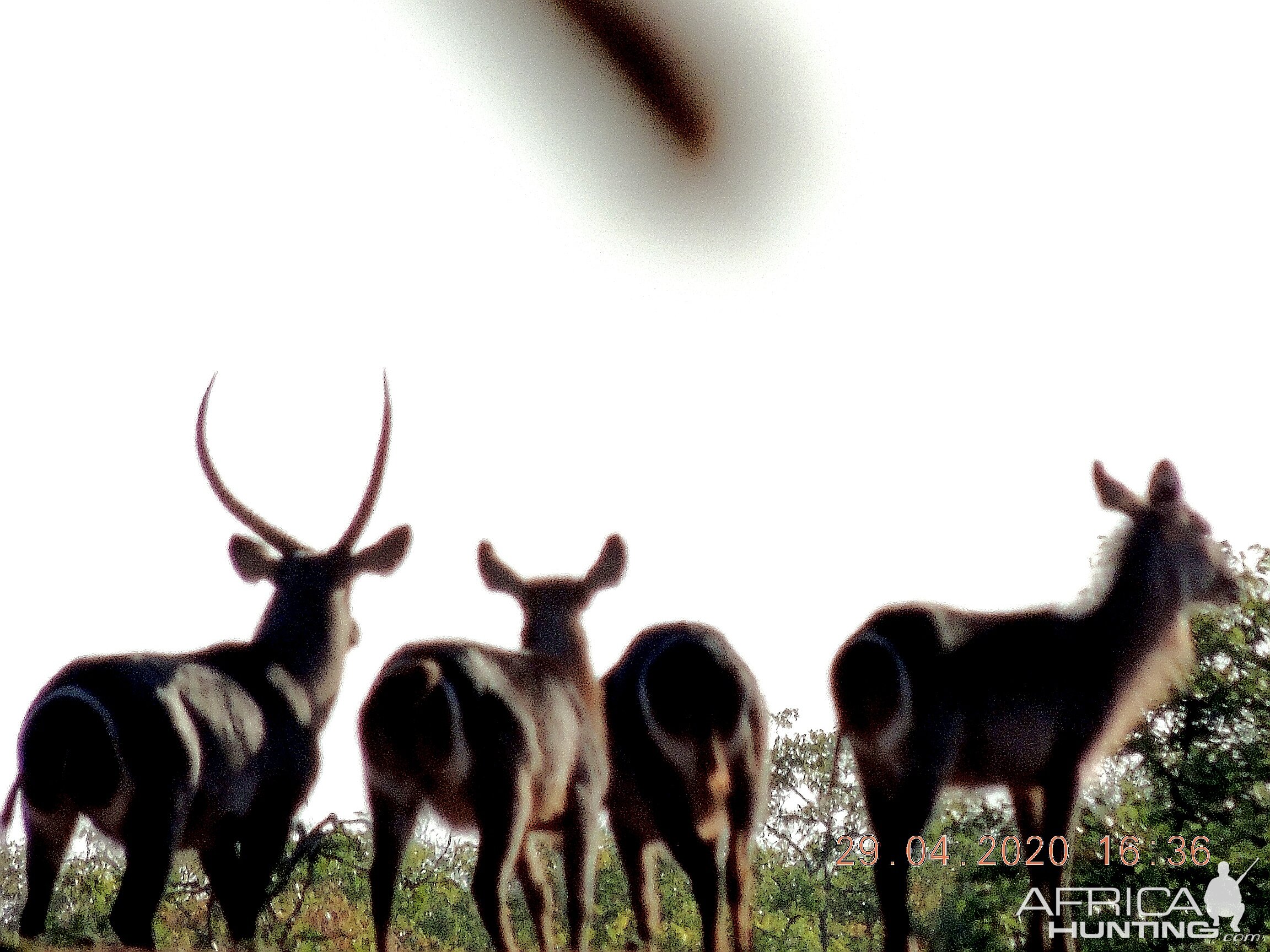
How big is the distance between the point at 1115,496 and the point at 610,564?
2773 millimetres

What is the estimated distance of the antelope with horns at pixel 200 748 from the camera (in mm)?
6367

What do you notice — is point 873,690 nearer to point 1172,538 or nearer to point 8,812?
point 1172,538

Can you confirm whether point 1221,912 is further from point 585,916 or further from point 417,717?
point 417,717

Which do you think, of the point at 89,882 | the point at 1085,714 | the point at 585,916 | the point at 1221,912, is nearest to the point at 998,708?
the point at 1085,714

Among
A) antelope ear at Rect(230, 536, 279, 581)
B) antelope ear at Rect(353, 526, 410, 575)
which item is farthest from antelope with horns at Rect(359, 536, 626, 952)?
antelope ear at Rect(230, 536, 279, 581)

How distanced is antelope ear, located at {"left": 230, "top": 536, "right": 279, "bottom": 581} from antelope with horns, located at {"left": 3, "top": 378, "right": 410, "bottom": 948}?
5.5 inches

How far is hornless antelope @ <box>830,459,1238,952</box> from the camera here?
271 inches

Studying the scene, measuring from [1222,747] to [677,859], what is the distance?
7.31m

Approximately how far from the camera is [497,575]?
29.6ft

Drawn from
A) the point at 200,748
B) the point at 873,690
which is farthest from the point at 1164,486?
the point at 200,748

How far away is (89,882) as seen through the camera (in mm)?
14492

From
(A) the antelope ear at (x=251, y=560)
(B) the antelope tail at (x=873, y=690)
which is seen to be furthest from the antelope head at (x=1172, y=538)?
(A) the antelope ear at (x=251, y=560)

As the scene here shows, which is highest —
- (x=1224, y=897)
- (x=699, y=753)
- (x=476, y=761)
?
(x=699, y=753)

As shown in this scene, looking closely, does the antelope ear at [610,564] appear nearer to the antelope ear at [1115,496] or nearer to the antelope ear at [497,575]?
the antelope ear at [497,575]
